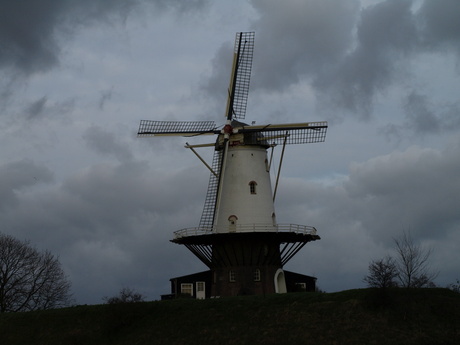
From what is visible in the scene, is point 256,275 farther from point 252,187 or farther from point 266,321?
point 266,321

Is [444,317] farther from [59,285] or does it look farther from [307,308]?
[59,285]

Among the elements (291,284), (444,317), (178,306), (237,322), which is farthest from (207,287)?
(444,317)

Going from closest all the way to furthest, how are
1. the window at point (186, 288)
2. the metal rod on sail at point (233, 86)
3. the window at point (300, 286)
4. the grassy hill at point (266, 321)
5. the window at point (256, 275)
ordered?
1. the grassy hill at point (266, 321)
2. the window at point (256, 275)
3. the metal rod on sail at point (233, 86)
4. the window at point (300, 286)
5. the window at point (186, 288)

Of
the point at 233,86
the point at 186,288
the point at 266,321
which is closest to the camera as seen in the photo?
the point at 266,321

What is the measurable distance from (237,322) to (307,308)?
4.02 m

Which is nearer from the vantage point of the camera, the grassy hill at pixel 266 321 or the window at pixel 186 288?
the grassy hill at pixel 266 321

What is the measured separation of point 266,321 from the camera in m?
36.4

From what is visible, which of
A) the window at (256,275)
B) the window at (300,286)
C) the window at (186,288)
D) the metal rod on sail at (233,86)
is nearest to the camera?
the window at (256,275)

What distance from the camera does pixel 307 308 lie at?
3694cm


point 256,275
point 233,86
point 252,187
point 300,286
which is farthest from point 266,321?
point 233,86

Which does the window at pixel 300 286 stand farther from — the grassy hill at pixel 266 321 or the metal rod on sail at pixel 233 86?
the metal rod on sail at pixel 233 86

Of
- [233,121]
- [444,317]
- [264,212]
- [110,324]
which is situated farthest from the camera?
[233,121]

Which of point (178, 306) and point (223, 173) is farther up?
point (223, 173)

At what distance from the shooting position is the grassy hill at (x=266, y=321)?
111 feet
